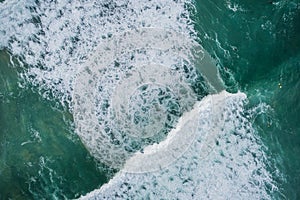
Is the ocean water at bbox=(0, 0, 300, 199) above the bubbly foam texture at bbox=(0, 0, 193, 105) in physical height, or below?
below

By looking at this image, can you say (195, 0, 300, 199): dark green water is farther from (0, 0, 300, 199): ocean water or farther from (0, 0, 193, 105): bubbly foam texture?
(0, 0, 193, 105): bubbly foam texture

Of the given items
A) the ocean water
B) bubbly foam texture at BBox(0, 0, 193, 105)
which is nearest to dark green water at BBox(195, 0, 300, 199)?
the ocean water

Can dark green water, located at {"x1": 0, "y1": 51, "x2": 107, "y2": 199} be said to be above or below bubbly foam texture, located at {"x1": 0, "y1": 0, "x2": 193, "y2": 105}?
below

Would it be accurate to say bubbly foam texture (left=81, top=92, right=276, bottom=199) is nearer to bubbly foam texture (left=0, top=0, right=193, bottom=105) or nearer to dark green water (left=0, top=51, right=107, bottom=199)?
dark green water (left=0, top=51, right=107, bottom=199)

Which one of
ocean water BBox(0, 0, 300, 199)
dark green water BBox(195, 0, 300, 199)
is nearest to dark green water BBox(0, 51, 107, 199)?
ocean water BBox(0, 0, 300, 199)

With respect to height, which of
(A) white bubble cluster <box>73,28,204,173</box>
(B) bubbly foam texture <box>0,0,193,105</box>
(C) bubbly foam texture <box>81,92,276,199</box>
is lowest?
(C) bubbly foam texture <box>81,92,276,199</box>

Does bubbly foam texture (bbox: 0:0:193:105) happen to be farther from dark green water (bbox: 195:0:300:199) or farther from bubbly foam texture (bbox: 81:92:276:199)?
bubbly foam texture (bbox: 81:92:276:199)

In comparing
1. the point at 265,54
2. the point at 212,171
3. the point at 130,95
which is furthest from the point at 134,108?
the point at 265,54

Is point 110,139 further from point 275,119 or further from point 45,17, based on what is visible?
point 275,119
